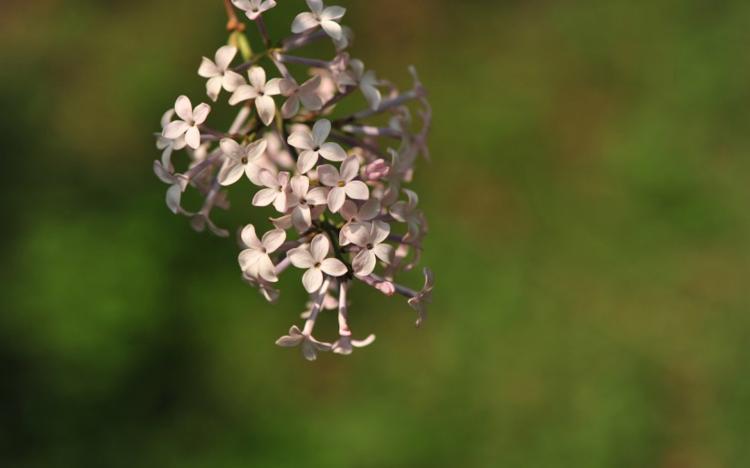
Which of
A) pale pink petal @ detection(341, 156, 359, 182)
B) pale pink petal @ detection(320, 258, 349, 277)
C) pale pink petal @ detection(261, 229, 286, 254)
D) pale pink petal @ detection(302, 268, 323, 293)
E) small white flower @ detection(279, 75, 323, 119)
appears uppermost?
small white flower @ detection(279, 75, 323, 119)

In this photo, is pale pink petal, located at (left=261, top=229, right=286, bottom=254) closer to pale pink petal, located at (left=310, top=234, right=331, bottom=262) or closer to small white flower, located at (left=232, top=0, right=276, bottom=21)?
pale pink petal, located at (left=310, top=234, right=331, bottom=262)

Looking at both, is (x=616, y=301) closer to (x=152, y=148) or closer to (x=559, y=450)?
(x=559, y=450)

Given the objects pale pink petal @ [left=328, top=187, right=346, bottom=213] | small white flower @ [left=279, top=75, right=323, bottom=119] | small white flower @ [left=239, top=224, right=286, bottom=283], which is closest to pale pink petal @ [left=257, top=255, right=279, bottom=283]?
small white flower @ [left=239, top=224, right=286, bottom=283]

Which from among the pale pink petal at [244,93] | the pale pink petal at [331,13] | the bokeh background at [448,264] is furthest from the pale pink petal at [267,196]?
the bokeh background at [448,264]

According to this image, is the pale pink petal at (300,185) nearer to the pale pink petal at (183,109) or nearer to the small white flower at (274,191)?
the small white flower at (274,191)

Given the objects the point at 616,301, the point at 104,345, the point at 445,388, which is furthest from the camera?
the point at 616,301

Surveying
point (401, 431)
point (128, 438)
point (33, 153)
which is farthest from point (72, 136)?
point (401, 431)
